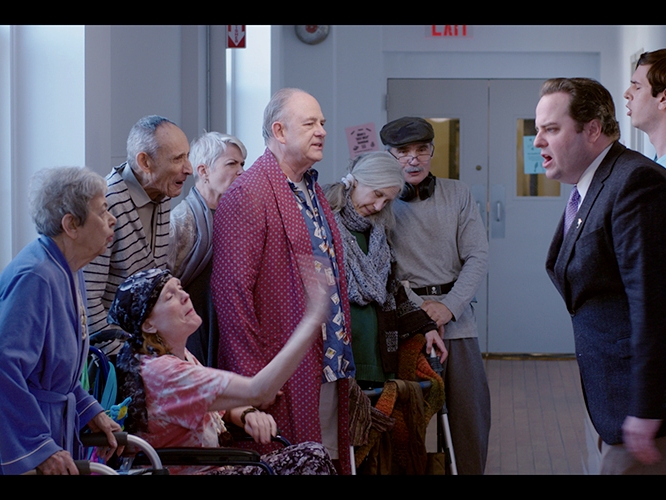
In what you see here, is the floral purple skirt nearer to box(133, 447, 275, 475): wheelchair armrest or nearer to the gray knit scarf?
box(133, 447, 275, 475): wheelchair armrest

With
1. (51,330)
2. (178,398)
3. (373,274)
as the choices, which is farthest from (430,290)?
(51,330)

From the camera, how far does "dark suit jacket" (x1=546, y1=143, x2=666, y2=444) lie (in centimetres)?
192

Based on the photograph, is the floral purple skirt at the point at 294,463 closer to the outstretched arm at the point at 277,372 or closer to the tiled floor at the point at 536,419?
the outstretched arm at the point at 277,372

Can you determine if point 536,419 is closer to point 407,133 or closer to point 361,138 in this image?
point 361,138

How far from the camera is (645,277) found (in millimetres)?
1920

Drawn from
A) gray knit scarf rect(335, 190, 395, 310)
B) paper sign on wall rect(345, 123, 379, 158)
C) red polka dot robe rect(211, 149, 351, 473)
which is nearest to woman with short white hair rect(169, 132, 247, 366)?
red polka dot robe rect(211, 149, 351, 473)

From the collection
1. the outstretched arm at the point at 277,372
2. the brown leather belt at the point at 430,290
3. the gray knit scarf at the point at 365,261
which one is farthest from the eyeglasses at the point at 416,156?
the outstretched arm at the point at 277,372

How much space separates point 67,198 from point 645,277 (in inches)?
51.8

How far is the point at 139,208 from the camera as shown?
8.55 feet

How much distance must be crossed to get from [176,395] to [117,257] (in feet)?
1.73
